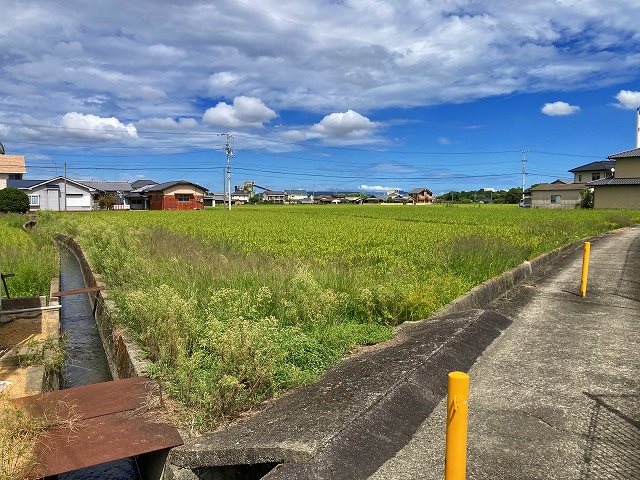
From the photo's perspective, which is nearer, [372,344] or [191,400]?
[191,400]

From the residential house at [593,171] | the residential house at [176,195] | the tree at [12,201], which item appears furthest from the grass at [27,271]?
the residential house at [593,171]

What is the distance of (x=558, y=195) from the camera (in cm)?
6419

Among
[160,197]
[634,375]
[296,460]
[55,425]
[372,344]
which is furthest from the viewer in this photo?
[160,197]

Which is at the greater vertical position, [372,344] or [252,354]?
[252,354]

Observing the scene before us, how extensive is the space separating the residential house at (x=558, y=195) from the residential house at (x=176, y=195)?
152 ft

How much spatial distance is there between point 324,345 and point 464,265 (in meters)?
5.78

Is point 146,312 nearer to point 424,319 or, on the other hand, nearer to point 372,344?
point 372,344

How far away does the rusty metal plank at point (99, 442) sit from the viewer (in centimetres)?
341

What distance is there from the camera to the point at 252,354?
13.7ft

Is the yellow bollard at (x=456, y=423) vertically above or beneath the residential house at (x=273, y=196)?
beneath

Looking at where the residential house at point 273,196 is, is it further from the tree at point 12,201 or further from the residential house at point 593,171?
the tree at point 12,201

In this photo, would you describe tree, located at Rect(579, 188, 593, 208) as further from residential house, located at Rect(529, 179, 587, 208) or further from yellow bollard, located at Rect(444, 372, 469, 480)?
yellow bollard, located at Rect(444, 372, 469, 480)

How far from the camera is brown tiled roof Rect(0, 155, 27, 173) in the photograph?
59344 millimetres

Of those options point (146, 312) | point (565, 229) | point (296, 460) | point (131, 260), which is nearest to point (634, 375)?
point (296, 460)
